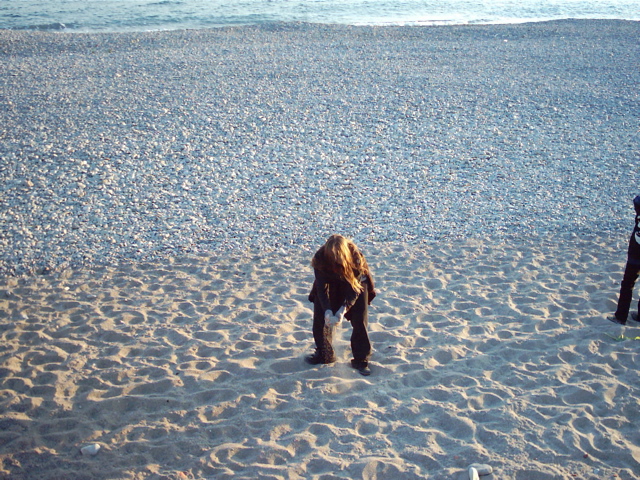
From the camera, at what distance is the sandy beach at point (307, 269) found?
13.6 ft

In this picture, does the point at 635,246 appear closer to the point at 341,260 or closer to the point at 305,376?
the point at 341,260

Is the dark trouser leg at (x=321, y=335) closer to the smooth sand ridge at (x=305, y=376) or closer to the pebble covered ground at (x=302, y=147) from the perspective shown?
the smooth sand ridge at (x=305, y=376)

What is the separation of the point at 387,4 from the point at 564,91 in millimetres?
24779

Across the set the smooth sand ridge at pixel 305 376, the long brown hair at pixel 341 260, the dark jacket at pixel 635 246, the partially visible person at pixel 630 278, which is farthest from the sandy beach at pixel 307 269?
the long brown hair at pixel 341 260

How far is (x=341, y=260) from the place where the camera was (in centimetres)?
435

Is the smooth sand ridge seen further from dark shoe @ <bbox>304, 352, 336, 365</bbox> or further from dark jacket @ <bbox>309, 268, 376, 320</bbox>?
dark jacket @ <bbox>309, 268, 376, 320</bbox>

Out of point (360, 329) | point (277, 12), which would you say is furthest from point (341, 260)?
point (277, 12)

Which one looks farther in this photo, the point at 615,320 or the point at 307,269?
the point at 307,269

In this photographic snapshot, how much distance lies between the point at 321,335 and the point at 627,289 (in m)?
3.00

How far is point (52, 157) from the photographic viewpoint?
975cm

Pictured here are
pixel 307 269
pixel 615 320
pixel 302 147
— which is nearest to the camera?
pixel 615 320

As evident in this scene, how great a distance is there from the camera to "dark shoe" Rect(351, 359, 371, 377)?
193 inches

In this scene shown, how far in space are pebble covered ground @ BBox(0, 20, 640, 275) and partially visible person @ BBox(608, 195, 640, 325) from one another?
2166 mm

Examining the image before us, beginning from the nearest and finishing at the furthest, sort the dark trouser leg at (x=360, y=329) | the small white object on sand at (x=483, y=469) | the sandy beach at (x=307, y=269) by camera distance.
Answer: the small white object on sand at (x=483, y=469) → the sandy beach at (x=307, y=269) → the dark trouser leg at (x=360, y=329)
